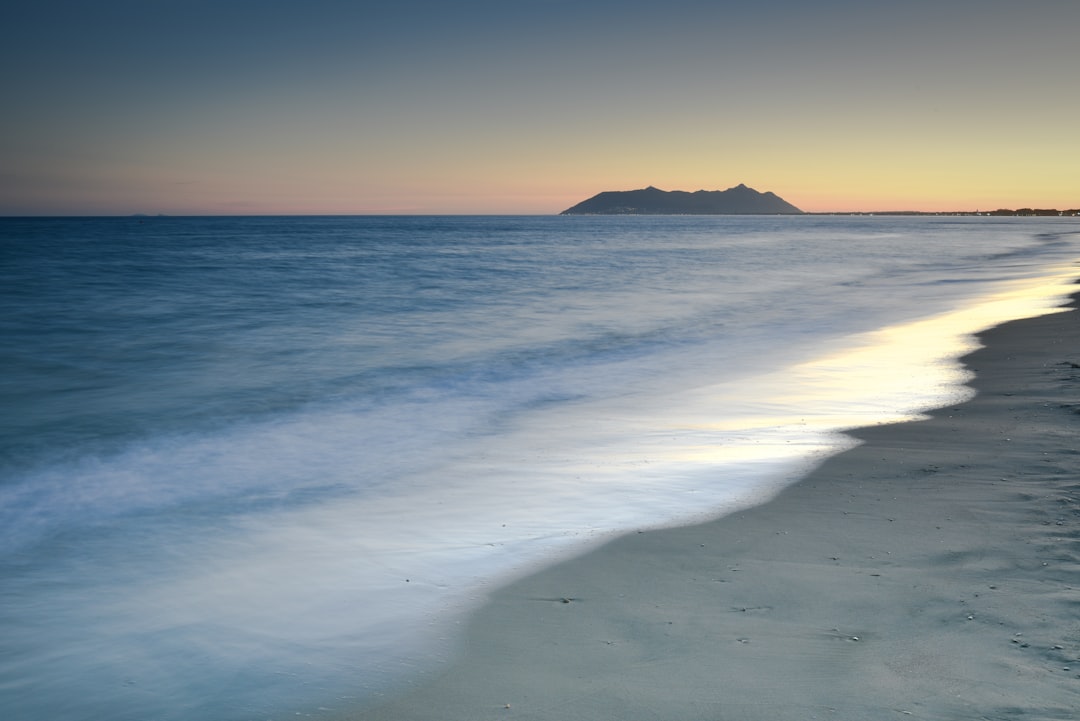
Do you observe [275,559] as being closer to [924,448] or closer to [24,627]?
[24,627]

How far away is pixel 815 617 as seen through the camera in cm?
350

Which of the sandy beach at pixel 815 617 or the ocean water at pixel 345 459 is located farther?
the ocean water at pixel 345 459

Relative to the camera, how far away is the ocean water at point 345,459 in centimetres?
362

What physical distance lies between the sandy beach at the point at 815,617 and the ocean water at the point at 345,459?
332mm

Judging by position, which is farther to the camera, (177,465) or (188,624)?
(177,465)

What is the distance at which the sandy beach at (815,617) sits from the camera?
9.57 feet

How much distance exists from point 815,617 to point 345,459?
4.98 meters

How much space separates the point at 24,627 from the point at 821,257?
1850 inches

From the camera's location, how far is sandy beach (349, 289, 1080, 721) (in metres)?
2.92

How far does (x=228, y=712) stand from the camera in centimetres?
311

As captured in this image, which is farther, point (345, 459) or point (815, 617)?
point (345, 459)

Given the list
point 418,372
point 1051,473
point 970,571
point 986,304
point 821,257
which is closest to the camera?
point 970,571

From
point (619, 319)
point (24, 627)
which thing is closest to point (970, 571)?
point (24, 627)

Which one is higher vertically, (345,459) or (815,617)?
(815,617)
